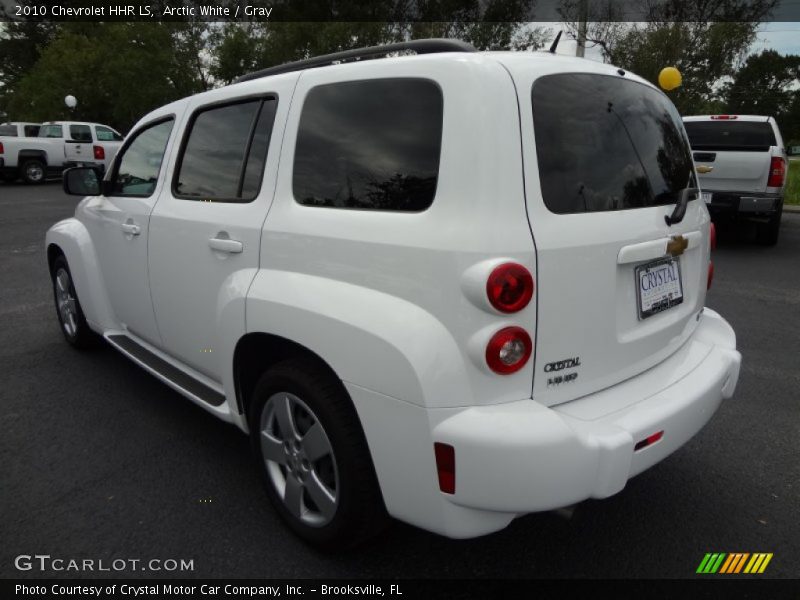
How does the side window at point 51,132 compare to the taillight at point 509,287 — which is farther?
the side window at point 51,132

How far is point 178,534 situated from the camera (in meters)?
2.41

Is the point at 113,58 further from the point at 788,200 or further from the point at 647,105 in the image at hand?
the point at 647,105

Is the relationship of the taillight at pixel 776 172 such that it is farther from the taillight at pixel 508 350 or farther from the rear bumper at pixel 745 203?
the taillight at pixel 508 350

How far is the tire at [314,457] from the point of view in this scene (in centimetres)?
200

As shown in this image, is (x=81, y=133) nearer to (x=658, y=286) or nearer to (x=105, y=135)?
(x=105, y=135)

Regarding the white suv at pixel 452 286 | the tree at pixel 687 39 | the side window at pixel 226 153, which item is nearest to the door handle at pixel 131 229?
the side window at pixel 226 153

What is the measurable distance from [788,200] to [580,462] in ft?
55.1

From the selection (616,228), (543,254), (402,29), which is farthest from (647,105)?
(402,29)

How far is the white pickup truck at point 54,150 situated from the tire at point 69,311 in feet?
52.2

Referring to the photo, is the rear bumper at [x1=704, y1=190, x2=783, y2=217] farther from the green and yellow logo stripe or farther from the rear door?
the rear door

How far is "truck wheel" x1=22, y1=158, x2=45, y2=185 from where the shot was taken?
733 inches

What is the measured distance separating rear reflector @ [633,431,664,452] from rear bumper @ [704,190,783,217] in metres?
7.41

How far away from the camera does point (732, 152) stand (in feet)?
26.9

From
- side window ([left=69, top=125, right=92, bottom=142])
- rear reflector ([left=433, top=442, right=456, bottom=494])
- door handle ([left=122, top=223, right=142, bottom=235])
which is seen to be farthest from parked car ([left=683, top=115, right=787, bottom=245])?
side window ([left=69, top=125, right=92, bottom=142])
